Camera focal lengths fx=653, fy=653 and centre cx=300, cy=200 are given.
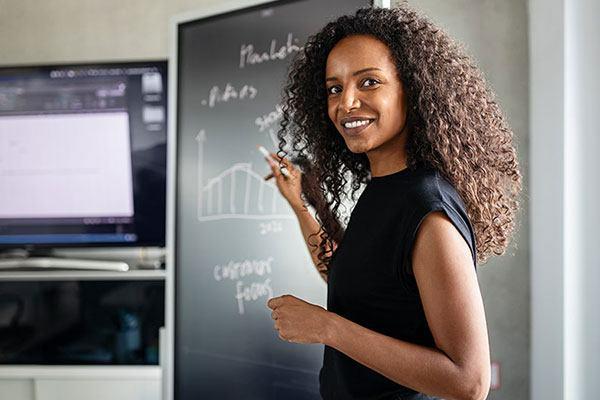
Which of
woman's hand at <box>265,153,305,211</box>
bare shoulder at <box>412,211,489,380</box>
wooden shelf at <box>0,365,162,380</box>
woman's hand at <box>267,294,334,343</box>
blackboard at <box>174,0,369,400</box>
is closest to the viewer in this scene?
bare shoulder at <box>412,211,489,380</box>

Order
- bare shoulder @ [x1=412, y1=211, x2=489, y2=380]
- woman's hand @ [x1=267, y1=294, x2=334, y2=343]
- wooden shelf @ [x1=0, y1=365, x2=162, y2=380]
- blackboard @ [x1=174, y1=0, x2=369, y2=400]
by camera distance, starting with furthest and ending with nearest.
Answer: wooden shelf @ [x1=0, y1=365, x2=162, y2=380] < blackboard @ [x1=174, y1=0, x2=369, y2=400] < woman's hand @ [x1=267, y1=294, x2=334, y2=343] < bare shoulder @ [x1=412, y1=211, x2=489, y2=380]

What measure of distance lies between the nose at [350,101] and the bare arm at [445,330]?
0.25m

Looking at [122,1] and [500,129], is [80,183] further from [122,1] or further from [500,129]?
[500,129]

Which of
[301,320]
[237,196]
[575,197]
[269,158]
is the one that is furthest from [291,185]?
[575,197]

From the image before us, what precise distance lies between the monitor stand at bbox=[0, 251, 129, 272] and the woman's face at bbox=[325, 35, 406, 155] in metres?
1.40

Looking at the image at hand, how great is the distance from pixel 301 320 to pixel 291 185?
2.10 ft

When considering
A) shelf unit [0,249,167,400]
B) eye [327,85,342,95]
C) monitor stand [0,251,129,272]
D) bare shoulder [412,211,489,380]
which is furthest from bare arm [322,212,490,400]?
monitor stand [0,251,129,272]

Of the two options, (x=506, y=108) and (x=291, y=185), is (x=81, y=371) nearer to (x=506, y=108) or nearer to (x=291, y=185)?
(x=291, y=185)

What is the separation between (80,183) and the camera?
2379 mm

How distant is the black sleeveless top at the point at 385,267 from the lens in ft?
3.34

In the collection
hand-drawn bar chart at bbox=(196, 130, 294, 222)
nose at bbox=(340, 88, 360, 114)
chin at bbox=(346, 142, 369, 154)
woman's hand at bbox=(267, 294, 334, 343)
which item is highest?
nose at bbox=(340, 88, 360, 114)

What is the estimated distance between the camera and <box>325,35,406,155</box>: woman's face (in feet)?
3.65

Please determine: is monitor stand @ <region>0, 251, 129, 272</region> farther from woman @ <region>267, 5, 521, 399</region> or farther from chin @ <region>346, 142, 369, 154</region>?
chin @ <region>346, 142, 369, 154</region>

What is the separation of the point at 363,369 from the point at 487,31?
1370mm
